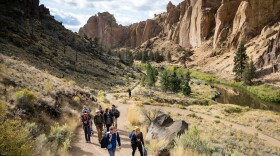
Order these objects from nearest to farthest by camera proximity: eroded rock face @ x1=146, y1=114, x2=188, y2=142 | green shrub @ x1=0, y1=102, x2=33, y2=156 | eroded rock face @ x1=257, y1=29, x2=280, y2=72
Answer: green shrub @ x1=0, y1=102, x2=33, y2=156, eroded rock face @ x1=146, y1=114, x2=188, y2=142, eroded rock face @ x1=257, y1=29, x2=280, y2=72

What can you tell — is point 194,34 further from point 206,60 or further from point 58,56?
point 58,56

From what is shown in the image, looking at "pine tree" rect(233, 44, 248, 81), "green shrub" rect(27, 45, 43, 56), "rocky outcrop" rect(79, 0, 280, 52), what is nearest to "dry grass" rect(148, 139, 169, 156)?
"green shrub" rect(27, 45, 43, 56)

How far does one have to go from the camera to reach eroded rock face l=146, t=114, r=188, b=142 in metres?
13.3

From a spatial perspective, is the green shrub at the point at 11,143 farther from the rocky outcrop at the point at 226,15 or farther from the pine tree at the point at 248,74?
the rocky outcrop at the point at 226,15

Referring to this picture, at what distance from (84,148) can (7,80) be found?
6.89 metres

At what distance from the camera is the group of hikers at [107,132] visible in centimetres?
1107

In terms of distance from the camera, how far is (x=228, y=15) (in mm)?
141250

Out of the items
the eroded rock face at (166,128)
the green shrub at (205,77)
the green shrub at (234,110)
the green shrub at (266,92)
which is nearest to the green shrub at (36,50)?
the green shrub at (234,110)

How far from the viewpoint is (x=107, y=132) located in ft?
36.5

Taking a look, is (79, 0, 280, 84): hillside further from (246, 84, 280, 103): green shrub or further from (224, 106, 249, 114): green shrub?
(224, 106, 249, 114): green shrub

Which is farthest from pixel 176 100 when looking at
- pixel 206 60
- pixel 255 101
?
pixel 206 60

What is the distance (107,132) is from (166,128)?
4.10m

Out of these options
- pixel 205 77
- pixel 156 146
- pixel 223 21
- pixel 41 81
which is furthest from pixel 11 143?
pixel 223 21

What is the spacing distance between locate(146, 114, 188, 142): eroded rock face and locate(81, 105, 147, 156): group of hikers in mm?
1563
